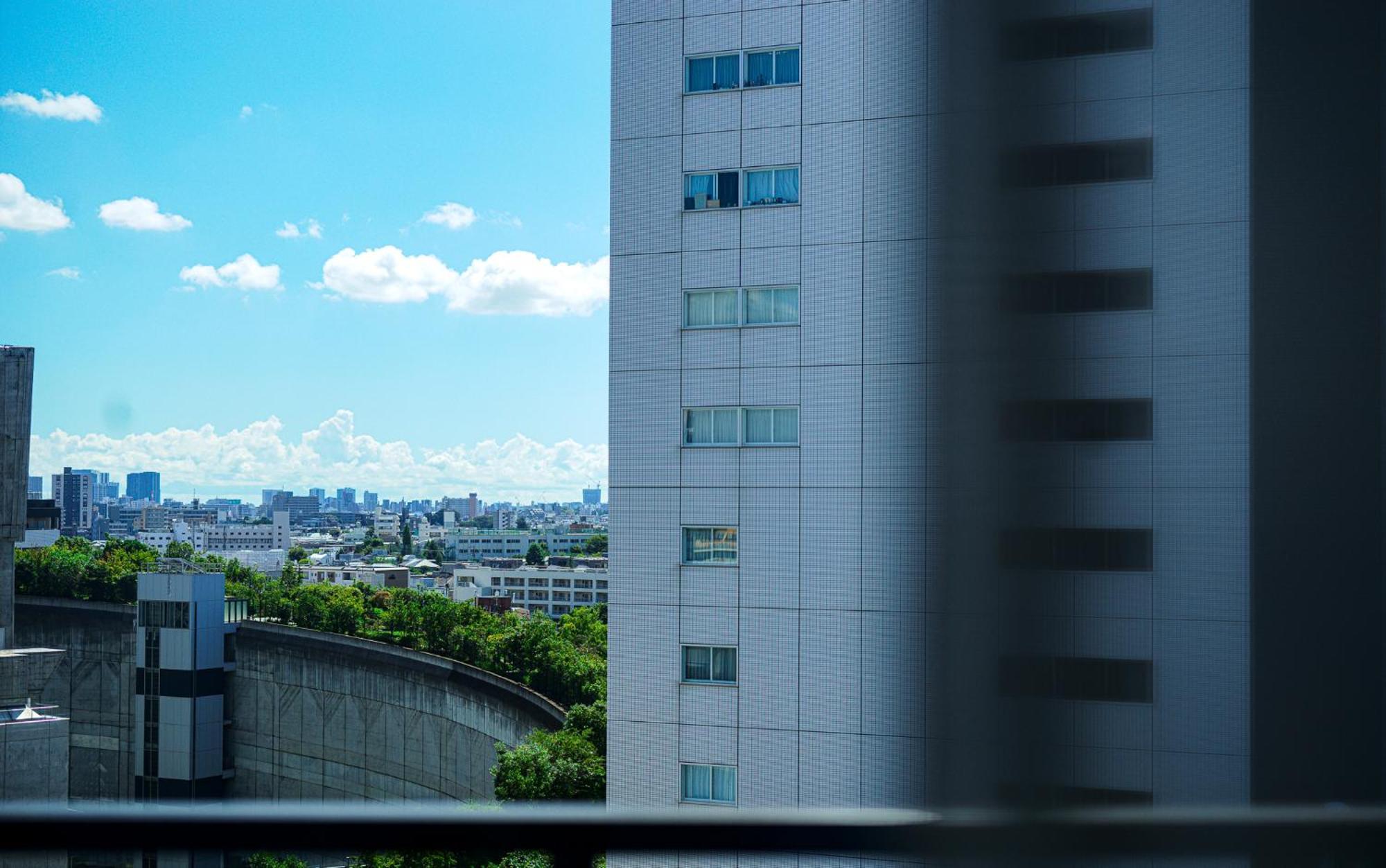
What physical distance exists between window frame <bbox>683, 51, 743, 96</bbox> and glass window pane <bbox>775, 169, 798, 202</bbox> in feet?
2.25

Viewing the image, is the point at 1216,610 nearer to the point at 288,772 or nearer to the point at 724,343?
the point at 724,343

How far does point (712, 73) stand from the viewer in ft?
23.2

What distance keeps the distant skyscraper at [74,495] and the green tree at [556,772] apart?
4.62m

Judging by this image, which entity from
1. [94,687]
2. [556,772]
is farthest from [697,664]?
[94,687]

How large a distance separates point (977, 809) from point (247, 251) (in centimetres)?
2263

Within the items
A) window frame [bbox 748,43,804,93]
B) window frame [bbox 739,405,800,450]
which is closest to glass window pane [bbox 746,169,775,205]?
window frame [bbox 748,43,804,93]

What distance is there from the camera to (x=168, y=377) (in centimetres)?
1523

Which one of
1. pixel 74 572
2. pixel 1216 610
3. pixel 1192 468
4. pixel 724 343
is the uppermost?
→ pixel 724 343

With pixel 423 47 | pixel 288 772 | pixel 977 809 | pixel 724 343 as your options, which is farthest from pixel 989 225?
pixel 288 772

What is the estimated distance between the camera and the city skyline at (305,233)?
23.1 ft

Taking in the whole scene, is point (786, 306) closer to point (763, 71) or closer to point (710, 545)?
point (763, 71)

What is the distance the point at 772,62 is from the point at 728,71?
0.32 metres

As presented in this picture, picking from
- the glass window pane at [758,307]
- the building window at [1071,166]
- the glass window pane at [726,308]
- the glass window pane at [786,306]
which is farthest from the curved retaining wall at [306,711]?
the building window at [1071,166]

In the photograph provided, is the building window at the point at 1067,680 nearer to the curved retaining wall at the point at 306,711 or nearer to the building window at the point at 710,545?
the building window at the point at 710,545
